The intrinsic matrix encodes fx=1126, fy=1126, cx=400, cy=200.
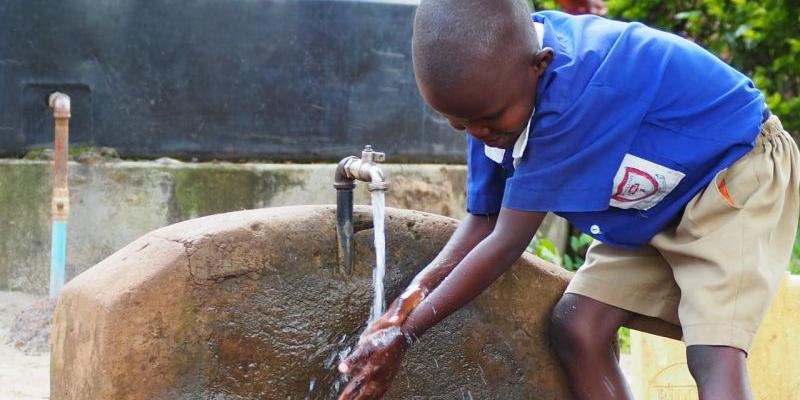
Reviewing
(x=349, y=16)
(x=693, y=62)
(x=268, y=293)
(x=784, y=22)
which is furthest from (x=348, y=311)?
(x=784, y=22)

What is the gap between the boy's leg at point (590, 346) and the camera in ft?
7.78

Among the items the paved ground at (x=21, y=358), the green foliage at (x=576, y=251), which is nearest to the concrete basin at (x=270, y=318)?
the paved ground at (x=21, y=358)

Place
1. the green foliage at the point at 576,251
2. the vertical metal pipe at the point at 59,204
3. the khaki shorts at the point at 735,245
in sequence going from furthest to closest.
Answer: the green foliage at the point at 576,251 < the vertical metal pipe at the point at 59,204 < the khaki shorts at the point at 735,245

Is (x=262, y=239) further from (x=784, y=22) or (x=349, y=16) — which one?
(x=784, y=22)

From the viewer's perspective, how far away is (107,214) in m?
4.02

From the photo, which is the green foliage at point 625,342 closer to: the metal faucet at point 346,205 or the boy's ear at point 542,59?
the metal faucet at point 346,205

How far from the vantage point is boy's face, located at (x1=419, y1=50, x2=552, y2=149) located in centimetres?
198

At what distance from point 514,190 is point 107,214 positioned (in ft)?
7.52

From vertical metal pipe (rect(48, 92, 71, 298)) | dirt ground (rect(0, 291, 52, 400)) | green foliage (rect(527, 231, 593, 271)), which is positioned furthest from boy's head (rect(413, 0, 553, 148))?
green foliage (rect(527, 231, 593, 271))

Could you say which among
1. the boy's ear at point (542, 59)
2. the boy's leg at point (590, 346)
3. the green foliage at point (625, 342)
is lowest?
the green foliage at point (625, 342)

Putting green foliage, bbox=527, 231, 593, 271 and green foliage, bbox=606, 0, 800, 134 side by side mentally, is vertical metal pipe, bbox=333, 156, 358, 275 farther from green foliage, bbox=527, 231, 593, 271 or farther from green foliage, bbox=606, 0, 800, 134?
green foliage, bbox=606, 0, 800, 134

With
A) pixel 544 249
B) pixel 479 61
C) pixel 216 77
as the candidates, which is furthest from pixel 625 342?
pixel 479 61

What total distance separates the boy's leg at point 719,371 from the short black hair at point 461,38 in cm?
69

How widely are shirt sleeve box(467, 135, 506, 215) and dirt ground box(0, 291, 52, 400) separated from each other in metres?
1.34
